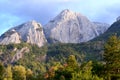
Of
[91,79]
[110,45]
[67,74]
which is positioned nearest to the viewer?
[91,79]

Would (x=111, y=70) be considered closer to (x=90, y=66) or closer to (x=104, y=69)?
(x=104, y=69)

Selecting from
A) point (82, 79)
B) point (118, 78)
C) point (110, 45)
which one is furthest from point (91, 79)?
point (110, 45)

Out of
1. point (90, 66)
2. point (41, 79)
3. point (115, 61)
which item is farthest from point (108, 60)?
point (41, 79)

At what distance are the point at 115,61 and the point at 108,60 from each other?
2.10m

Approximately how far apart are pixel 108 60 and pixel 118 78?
6.66 m

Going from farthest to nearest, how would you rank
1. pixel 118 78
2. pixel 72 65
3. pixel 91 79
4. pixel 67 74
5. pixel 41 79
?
pixel 41 79, pixel 72 65, pixel 67 74, pixel 118 78, pixel 91 79

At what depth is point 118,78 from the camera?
9512 centimetres

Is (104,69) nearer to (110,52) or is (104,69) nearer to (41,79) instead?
(110,52)

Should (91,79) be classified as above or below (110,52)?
below

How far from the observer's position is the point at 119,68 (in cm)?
9831

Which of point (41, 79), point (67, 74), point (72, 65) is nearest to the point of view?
point (67, 74)

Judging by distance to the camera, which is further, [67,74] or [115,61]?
[67,74]

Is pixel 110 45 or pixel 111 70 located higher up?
pixel 110 45

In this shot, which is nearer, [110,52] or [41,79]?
[110,52]
